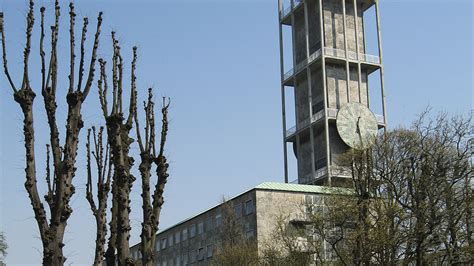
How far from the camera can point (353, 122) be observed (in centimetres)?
8475

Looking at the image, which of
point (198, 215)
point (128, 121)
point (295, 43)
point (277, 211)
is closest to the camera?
point (128, 121)

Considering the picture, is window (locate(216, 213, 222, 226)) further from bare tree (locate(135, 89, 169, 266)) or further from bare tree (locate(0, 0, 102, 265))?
bare tree (locate(0, 0, 102, 265))

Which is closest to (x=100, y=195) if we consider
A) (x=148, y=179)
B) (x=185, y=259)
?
(x=148, y=179)

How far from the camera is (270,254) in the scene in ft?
176

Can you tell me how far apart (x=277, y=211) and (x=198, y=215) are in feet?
46.4

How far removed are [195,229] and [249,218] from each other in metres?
13.4

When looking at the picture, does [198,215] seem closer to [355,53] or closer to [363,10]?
[355,53]

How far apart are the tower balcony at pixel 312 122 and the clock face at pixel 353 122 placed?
126cm

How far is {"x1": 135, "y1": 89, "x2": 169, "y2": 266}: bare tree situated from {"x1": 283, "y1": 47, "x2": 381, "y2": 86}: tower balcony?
6416 cm

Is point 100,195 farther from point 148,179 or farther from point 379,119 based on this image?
point 379,119

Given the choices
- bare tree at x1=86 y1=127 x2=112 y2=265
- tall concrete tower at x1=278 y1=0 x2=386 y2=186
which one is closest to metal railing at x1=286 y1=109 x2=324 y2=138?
tall concrete tower at x1=278 y1=0 x2=386 y2=186

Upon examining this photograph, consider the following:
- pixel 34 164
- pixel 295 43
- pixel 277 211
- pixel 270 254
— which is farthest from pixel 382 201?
pixel 295 43

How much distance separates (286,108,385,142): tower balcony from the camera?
85500 millimetres

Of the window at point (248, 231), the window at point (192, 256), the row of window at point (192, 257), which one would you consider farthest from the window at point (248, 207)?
the window at point (192, 256)
